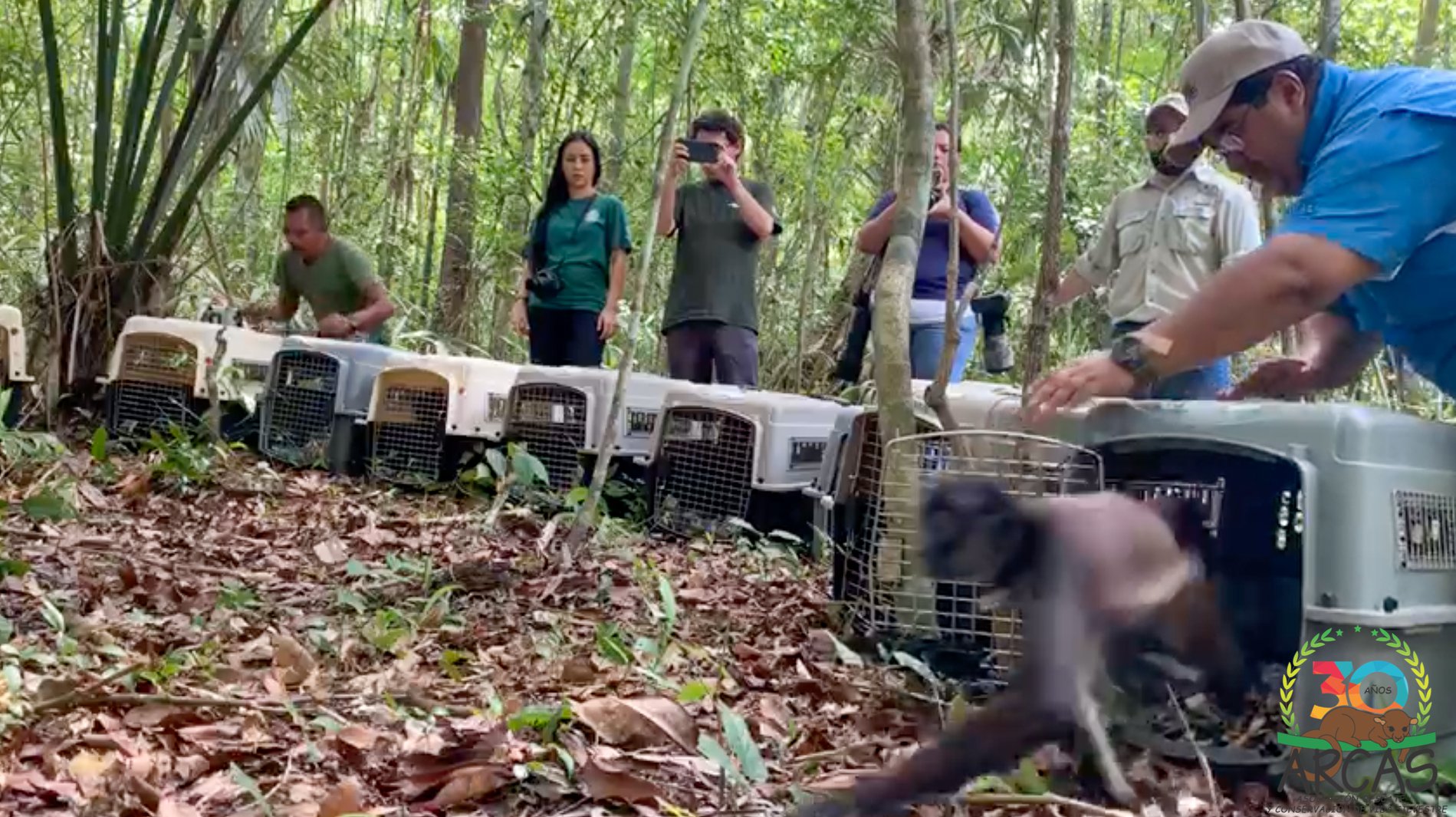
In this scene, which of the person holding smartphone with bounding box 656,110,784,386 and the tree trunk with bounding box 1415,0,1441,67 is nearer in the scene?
the person holding smartphone with bounding box 656,110,784,386

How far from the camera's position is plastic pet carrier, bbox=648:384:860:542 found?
121 inches

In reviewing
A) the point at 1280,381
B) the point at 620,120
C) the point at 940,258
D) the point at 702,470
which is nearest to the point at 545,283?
the point at 702,470

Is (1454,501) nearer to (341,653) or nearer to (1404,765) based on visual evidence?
(1404,765)

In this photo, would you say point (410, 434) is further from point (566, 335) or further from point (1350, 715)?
point (1350, 715)

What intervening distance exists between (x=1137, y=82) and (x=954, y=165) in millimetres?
7477

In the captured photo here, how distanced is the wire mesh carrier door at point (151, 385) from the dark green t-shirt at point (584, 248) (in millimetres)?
1049

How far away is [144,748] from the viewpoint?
4.62 feet

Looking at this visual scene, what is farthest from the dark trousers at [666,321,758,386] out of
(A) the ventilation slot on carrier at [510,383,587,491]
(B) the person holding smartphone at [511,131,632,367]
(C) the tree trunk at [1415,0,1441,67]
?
(C) the tree trunk at [1415,0,1441,67]

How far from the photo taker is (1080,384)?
1.59 metres

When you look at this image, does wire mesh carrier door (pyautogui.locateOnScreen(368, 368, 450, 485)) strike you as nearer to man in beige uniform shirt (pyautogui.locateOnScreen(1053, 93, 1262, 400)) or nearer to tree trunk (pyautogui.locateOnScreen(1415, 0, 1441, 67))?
man in beige uniform shirt (pyautogui.locateOnScreen(1053, 93, 1262, 400))

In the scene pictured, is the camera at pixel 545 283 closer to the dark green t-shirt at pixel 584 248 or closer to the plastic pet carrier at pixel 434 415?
the dark green t-shirt at pixel 584 248

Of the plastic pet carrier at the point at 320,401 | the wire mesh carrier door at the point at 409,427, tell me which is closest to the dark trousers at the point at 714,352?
the wire mesh carrier door at the point at 409,427

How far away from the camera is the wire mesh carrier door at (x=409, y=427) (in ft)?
12.0

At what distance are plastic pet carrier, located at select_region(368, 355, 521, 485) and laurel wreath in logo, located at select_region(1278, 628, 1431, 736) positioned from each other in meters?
2.32
